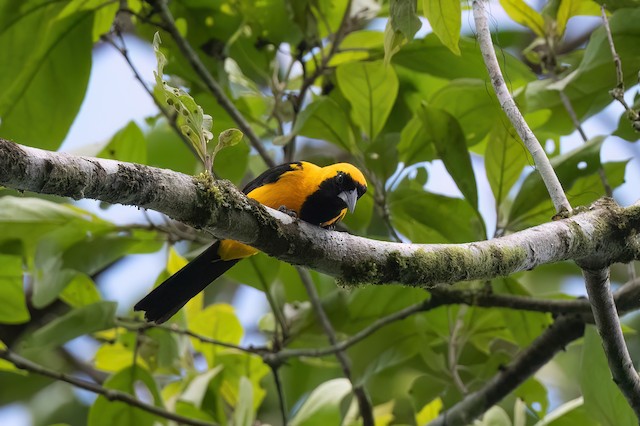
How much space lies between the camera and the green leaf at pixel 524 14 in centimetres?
336

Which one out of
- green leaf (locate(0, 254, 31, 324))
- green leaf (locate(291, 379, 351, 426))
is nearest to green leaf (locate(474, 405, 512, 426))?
green leaf (locate(291, 379, 351, 426))

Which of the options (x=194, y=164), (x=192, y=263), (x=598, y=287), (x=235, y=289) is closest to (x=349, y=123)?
(x=192, y=263)

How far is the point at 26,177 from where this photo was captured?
1484mm

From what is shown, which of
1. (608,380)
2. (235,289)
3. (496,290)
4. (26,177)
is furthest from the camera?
(235,289)

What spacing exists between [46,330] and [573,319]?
2093 mm

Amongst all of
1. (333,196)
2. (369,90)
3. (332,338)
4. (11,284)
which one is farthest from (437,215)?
(11,284)

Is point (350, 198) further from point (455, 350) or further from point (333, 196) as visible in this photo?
point (455, 350)

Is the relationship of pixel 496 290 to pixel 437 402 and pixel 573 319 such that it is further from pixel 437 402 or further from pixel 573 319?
pixel 437 402

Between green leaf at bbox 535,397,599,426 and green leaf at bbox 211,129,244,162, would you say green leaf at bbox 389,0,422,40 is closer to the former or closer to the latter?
green leaf at bbox 211,129,244,162

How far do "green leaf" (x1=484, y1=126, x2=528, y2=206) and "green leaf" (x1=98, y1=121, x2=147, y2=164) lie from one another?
1454 mm

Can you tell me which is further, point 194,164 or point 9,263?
point 194,164

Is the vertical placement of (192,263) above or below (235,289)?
below

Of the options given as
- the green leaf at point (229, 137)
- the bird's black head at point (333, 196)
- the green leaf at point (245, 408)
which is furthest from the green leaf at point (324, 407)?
the green leaf at point (229, 137)

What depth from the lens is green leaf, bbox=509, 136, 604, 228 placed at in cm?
298
